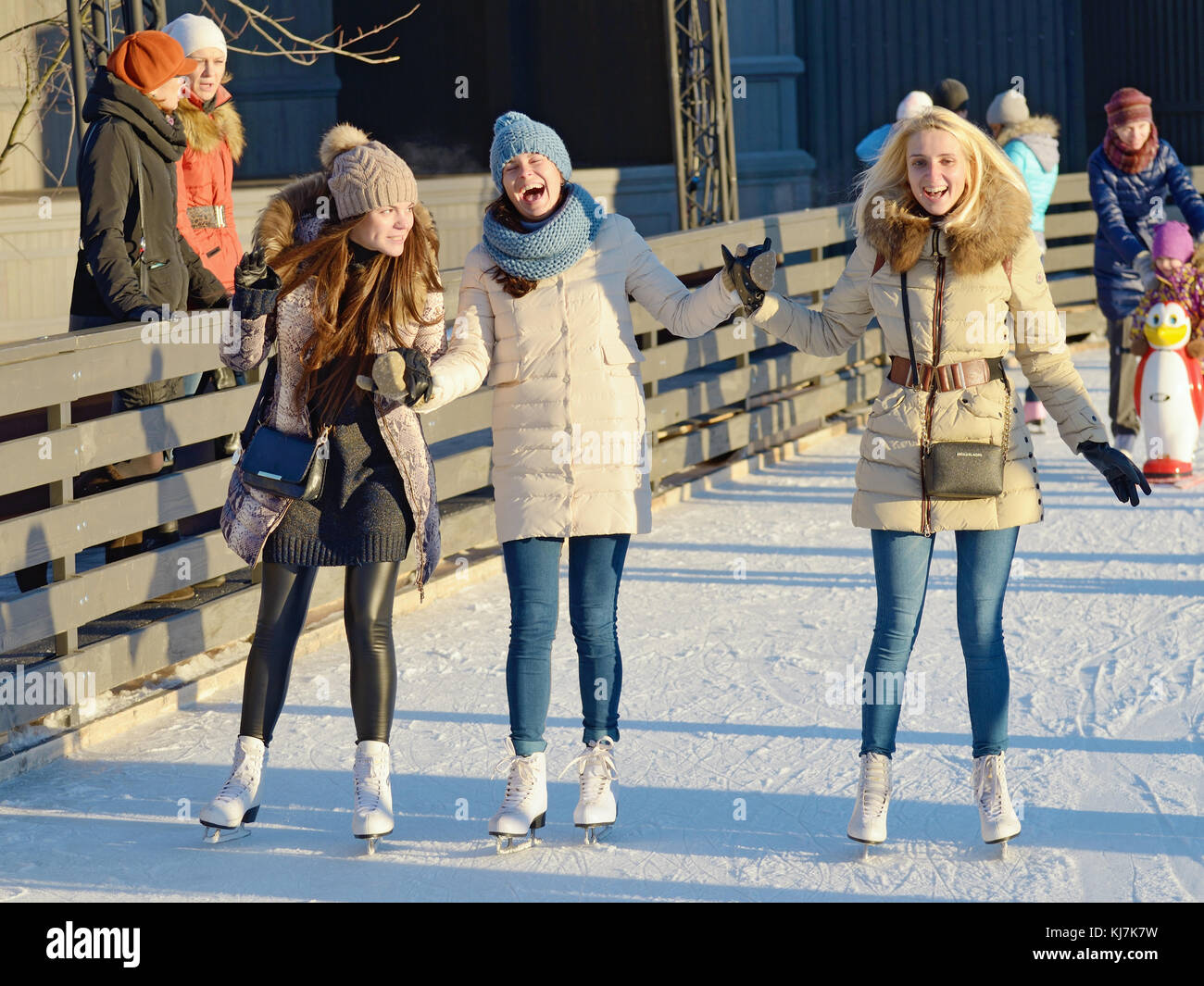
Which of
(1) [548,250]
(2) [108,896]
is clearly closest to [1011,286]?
(1) [548,250]

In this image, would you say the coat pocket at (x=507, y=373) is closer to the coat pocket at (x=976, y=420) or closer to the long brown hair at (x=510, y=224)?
the long brown hair at (x=510, y=224)

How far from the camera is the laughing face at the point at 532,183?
3.90 meters

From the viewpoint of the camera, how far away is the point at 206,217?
243 inches

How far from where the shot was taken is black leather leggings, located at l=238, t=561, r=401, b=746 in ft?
13.1

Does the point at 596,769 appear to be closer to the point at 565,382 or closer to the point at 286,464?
the point at 565,382

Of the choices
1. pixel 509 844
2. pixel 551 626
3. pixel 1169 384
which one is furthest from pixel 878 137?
pixel 509 844

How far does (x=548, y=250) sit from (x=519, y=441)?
0.47m

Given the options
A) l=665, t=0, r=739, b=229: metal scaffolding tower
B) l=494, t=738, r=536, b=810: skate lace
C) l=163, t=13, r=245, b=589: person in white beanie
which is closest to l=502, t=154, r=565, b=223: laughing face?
l=494, t=738, r=536, b=810: skate lace

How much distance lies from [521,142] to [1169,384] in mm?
4689

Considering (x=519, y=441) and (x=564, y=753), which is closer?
(x=519, y=441)

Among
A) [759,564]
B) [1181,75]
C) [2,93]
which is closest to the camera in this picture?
[759,564]

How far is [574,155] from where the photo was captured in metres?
18.0

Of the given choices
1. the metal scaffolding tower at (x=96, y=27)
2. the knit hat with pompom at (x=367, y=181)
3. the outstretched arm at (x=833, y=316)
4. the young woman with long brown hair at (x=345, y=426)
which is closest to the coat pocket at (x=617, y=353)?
the outstretched arm at (x=833, y=316)
